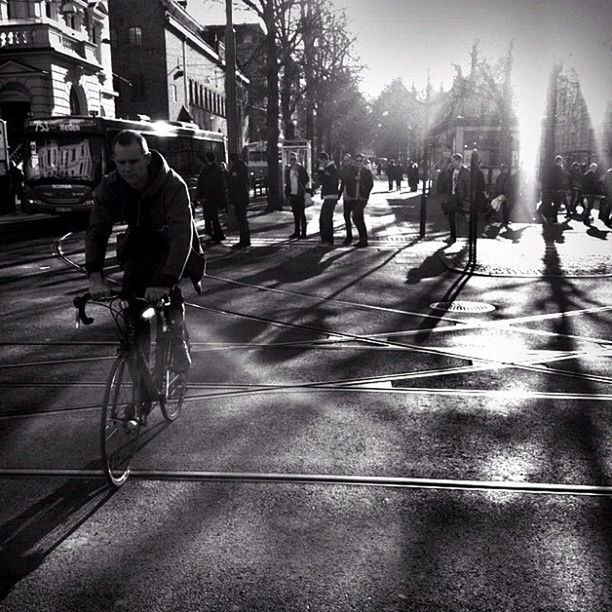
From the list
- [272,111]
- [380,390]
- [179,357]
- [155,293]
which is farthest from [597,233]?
[155,293]

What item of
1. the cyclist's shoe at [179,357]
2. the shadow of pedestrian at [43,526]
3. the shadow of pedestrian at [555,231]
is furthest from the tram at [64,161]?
the shadow of pedestrian at [43,526]

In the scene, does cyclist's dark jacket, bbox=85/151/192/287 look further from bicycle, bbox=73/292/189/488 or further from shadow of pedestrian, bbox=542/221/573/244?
shadow of pedestrian, bbox=542/221/573/244

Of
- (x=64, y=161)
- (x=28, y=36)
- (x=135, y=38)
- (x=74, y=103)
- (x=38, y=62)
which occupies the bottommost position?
(x=64, y=161)

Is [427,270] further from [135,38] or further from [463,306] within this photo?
[135,38]

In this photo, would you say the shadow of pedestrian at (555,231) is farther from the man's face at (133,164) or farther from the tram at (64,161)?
the man's face at (133,164)

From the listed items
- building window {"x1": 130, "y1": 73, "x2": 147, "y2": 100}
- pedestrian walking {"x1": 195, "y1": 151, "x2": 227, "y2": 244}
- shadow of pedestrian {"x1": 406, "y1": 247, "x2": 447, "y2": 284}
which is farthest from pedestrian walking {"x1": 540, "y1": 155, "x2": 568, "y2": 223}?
building window {"x1": 130, "y1": 73, "x2": 147, "y2": 100}

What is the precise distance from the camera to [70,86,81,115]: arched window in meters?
41.2

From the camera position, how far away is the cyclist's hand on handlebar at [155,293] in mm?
4562

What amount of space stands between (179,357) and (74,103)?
3932 centimetres

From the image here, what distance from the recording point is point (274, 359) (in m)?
7.52

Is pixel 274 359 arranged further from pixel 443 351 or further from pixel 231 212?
pixel 231 212

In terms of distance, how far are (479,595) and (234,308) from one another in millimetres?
7233

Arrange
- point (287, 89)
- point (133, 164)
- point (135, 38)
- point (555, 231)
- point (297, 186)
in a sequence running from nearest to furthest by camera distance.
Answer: point (133, 164) < point (297, 186) < point (555, 231) < point (287, 89) < point (135, 38)

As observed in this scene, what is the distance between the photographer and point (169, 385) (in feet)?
17.7
